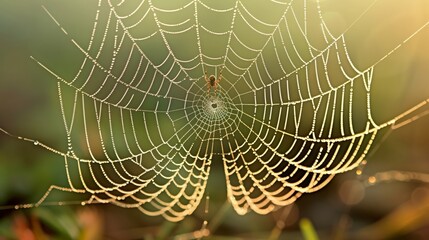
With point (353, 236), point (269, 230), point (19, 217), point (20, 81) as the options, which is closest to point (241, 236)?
point (269, 230)

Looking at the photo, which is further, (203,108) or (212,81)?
(203,108)

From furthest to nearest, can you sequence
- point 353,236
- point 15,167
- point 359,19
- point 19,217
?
point 359,19 → point 15,167 → point 353,236 → point 19,217

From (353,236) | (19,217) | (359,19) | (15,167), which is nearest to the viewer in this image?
(19,217)

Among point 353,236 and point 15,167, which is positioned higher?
point 15,167

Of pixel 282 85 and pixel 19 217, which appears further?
pixel 282 85

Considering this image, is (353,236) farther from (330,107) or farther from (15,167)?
(15,167)

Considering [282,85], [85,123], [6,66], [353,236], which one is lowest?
[353,236]

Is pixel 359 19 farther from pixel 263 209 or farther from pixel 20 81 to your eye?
pixel 20 81
